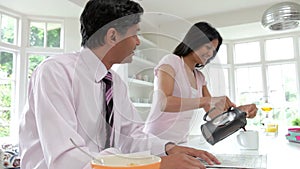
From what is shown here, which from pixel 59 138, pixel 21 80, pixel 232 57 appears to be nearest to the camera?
pixel 59 138

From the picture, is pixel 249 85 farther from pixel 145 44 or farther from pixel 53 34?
pixel 145 44

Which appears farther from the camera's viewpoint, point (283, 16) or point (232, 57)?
point (232, 57)

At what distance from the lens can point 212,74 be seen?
0.93 metres

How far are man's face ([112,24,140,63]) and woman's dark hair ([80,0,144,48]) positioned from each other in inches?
0.5

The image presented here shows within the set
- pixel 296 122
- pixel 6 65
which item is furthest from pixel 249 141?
pixel 296 122

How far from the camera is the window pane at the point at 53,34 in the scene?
365 cm

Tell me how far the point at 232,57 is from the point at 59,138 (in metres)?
4.77

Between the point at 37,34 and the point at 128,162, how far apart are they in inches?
139

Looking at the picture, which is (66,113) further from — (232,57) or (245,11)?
(232,57)

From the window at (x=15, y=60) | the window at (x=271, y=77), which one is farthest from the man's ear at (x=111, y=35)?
the window at (x=271, y=77)

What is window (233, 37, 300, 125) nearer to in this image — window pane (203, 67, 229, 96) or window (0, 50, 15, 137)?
window (0, 50, 15, 137)

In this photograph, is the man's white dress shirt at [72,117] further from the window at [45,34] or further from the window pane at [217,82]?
the window at [45,34]

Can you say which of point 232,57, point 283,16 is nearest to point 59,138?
point 283,16

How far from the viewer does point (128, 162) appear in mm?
509
